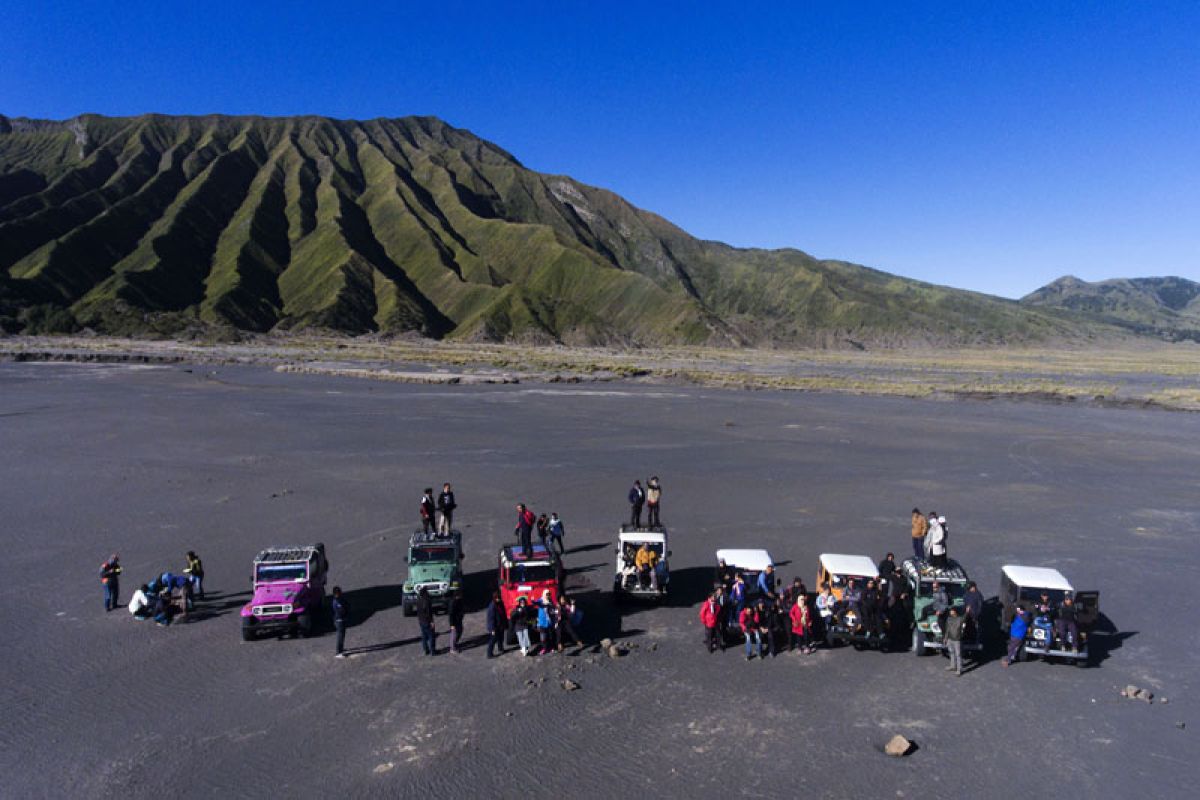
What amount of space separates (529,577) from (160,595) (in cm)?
762

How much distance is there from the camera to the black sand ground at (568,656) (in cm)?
1018

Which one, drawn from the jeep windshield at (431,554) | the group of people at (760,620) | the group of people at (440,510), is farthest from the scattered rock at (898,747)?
the group of people at (440,510)

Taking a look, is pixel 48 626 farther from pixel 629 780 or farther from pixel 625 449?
pixel 625 449

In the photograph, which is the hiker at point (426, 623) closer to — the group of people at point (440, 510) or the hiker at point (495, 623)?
the hiker at point (495, 623)

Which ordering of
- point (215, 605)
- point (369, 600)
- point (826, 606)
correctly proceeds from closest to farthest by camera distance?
point (826, 606), point (215, 605), point (369, 600)

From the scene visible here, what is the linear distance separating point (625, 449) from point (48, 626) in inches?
1001

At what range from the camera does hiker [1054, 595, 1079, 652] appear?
13.0 m

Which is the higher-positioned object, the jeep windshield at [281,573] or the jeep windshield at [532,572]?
the jeep windshield at [532,572]

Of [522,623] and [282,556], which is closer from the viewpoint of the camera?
[522,623]

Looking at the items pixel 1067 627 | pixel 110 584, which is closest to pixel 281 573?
pixel 110 584

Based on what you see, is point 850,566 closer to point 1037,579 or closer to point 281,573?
point 1037,579

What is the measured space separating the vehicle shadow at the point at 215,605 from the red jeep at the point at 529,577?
613cm

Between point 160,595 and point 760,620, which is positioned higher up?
point 760,620

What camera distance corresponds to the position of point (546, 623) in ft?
44.7
